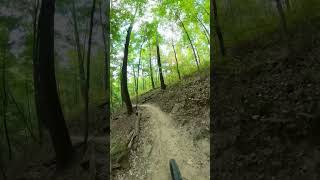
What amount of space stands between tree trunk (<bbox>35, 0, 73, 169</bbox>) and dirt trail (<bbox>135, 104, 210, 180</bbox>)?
72.5 inches

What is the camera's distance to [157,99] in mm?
12633

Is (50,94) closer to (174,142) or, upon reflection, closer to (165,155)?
(165,155)

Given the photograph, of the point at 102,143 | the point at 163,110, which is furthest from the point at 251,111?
the point at 163,110

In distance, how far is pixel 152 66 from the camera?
1717 centimetres

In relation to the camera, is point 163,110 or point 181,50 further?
point 181,50

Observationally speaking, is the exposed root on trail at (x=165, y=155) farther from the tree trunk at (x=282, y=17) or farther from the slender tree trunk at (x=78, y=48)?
the tree trunk at (x=282, y=17)

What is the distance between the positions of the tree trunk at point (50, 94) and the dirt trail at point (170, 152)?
1840 mm

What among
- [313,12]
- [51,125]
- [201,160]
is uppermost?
[313,12]

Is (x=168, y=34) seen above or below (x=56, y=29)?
above

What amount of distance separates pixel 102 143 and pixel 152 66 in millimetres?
9966

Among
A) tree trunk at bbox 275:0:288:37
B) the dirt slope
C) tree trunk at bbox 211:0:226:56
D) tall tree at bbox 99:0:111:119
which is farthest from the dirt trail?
tree trunk at bbox 275:0:288:37

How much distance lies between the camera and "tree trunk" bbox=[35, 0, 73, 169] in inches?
237

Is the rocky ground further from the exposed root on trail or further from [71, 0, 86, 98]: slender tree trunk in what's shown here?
[71, 0, 86, 98]: slender tree trunk

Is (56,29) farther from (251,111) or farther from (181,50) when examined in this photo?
(181,50)
